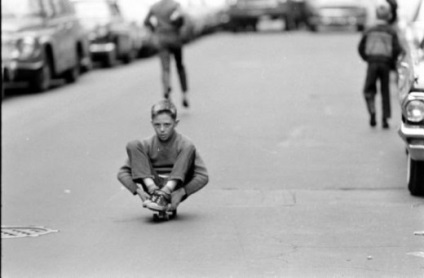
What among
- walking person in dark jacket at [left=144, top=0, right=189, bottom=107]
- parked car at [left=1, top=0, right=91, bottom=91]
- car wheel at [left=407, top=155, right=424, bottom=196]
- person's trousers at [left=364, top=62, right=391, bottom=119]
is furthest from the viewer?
parked car at [left=1, top=0, right=91, bottom=91]

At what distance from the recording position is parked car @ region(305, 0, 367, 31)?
4209cm

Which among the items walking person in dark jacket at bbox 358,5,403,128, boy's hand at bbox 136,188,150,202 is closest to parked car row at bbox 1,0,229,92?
walking person in dark jacket at bbox 358,5,403,128

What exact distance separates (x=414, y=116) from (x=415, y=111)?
42 mm

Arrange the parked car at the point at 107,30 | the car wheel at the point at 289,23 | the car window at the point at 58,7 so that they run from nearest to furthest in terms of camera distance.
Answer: the car window at the point at 58,7 → the parked car at the point at 107,30 → the car wheel at the point at 289,23

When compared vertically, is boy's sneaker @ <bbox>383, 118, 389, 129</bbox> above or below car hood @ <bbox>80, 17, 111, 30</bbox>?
above

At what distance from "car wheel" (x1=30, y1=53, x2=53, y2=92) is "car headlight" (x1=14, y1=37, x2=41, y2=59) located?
17.8 inches

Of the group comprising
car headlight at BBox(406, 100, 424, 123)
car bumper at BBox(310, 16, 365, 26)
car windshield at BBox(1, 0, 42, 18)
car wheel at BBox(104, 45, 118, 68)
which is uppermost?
car headlight at BBox(406, 100, 424, 123)

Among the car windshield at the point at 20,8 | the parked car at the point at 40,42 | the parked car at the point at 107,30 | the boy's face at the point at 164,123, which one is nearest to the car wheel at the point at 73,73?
the parked car at the point at 40,42

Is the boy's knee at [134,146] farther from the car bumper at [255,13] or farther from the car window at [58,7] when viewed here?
the car bumper at [255,13]

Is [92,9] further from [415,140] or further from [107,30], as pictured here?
[415,140]

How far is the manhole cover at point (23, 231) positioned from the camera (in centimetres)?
929

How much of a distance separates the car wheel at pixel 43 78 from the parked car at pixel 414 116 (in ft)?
36.7

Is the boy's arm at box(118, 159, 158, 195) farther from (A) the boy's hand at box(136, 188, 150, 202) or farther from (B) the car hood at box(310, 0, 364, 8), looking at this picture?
(B) the car hood at box(310, 0, 364, 8)

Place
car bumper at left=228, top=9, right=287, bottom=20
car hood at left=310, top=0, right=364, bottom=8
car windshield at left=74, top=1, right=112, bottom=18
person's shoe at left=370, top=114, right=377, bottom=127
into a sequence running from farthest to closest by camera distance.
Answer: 1. car bumper at left=228, top=9, right=287, bottom=20
2. car hood at left=310, top=0, right=364, bottom=8
3. car windshield at left=74, top=1, right=112, bottom=18
4. person's shoe at left=370, top=114, right=377, bottom=127
